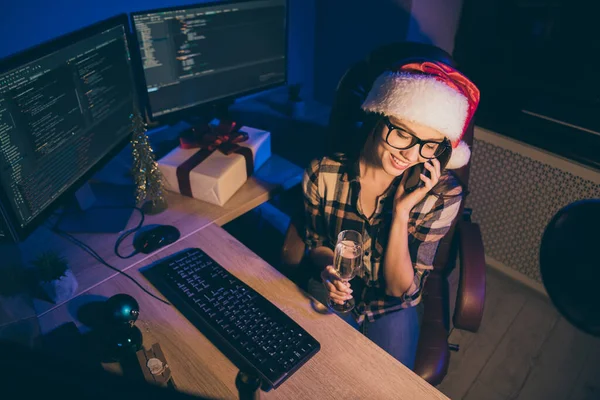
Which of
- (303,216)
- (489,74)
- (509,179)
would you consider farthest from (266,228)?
(489,74)

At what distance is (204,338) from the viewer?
1037 millimetres

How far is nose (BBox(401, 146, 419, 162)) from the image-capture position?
118 cm

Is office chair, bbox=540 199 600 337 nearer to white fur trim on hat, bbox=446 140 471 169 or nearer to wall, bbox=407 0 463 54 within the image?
white fur trim on hat, bbox=446 140 471 169

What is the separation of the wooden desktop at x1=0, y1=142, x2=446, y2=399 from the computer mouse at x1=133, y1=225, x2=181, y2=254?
0.02m

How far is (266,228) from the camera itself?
1.72m

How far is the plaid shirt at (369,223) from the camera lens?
1.32 m

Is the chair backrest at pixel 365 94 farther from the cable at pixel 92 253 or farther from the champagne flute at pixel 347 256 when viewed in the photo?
the cable at pixel 92 253

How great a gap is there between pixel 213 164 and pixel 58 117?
50cm

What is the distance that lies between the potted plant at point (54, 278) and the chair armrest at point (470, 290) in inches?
41.2

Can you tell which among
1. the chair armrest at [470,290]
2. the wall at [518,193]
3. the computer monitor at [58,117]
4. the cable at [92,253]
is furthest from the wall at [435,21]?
the cable at [92,253]

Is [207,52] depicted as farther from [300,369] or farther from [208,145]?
[300,369]

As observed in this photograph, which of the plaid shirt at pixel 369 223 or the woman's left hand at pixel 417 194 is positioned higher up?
the woman's left hand at pixel 417 194

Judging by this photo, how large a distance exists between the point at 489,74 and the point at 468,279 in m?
1.30

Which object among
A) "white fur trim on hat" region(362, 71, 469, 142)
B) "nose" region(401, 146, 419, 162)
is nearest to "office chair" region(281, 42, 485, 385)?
"white fur trim on hat" region(362, 71, 469, 142)
